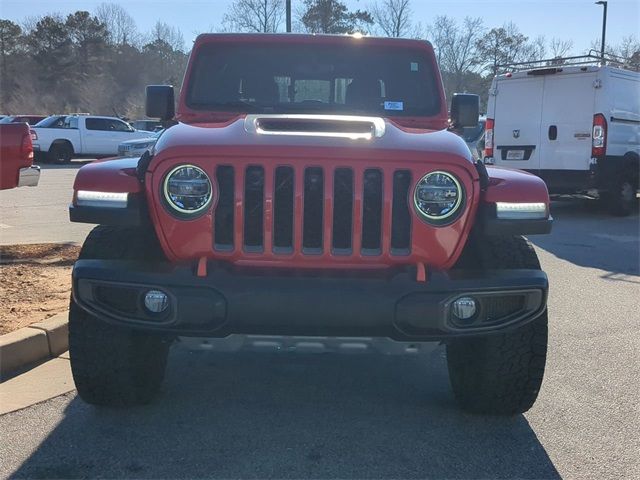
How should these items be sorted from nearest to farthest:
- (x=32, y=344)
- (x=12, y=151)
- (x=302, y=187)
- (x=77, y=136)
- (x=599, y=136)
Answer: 1. (x=302, y=187)
2. (x=32, y=344)
3. (x=12, y=151)
4. (x=599, y=136)
5. (x=77, y=136)

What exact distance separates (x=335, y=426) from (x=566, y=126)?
30.6ft

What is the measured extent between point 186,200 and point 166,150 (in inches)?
9.5

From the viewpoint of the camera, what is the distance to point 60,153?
23594mm

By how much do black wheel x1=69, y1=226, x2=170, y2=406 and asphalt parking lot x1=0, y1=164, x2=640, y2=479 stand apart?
0.19 m

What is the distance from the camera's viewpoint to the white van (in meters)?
11.0

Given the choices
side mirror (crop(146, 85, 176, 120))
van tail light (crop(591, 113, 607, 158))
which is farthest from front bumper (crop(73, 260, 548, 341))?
van tail light (crop(591, 113, 607, 158))

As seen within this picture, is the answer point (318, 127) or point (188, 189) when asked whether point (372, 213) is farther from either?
point (188, 189)

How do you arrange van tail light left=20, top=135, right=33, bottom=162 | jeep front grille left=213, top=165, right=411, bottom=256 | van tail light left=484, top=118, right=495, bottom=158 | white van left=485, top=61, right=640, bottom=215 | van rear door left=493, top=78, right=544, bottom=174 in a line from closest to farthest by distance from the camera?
jeep front grille left=213, top=165, right=411, bottom=256 < van tail light left=20, top=135, right=33, bottom=162 < white van left=485, top=61, right=640, bottom=215 < van rear door left=493, top=78, right=544, bottom=174 < van tail light left=484, top=118, right=495, bottom=158

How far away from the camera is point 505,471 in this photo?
2963 millimetres

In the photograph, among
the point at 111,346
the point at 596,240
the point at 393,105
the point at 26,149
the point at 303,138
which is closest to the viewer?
the point at 303,138

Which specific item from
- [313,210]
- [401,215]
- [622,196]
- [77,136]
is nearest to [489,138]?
[622,196]

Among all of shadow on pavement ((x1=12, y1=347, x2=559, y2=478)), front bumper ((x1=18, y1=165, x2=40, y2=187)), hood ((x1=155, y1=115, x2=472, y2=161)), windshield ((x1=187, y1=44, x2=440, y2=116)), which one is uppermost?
windshield ((x1=187, y1=44, x2=440, y2=116))

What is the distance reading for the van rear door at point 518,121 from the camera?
38.4 feet

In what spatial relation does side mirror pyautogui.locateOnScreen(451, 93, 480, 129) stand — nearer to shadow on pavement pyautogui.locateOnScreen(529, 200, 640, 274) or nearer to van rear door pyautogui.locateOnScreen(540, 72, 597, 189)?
shadow on pavement pyautogui.locateOnScreen(529, 200, 640, 274)
